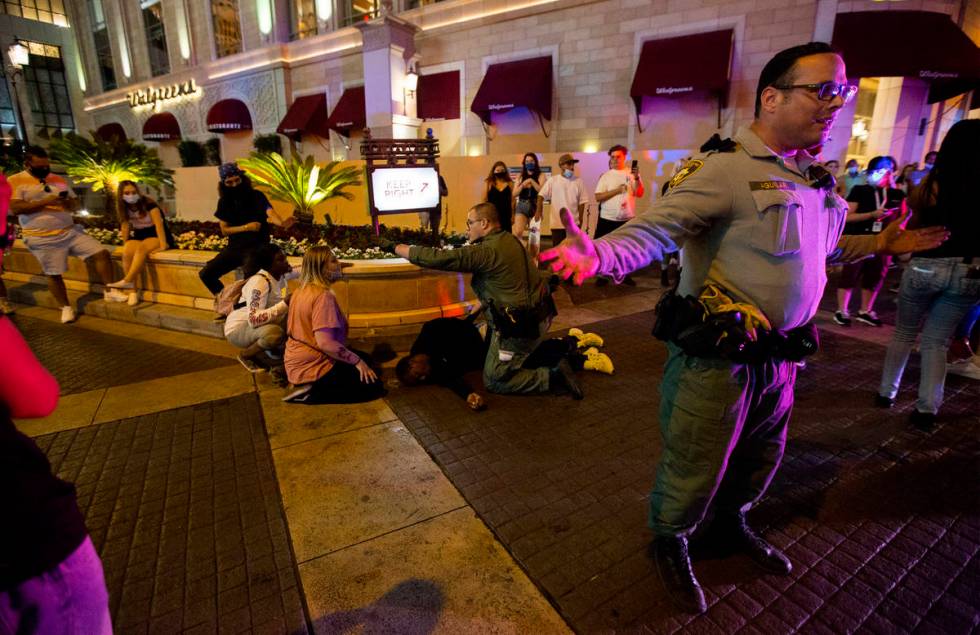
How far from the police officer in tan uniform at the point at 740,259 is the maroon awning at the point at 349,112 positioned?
17312 millimetres

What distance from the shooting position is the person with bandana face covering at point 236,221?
5.72 m

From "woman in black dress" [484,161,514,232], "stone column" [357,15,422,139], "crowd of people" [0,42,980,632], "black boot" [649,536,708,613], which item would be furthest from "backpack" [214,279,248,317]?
"stone column" [357,15,422,139]

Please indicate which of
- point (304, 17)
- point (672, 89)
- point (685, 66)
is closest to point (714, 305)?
point (672, 89)

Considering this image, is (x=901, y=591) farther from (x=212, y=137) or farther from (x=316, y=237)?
(x=212, y=137)

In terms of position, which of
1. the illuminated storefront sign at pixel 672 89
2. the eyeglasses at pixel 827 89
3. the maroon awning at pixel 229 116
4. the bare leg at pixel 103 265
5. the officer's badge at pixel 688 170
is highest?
the maroon awning at pixel 229 116

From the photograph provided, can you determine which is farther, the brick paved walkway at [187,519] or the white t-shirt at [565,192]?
the white t-shirt at [565,192]

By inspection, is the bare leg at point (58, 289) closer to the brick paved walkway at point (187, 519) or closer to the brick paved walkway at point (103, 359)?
the brick paved walkway at point (103, 359)

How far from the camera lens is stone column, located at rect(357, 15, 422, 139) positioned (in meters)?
13.9

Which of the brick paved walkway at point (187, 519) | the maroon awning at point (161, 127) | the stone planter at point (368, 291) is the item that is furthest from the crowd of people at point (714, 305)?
the maroon awning at point (161, 127)

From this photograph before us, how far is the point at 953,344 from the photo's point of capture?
13.3 feet

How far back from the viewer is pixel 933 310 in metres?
3.57

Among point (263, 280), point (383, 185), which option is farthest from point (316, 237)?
point (263, 280)

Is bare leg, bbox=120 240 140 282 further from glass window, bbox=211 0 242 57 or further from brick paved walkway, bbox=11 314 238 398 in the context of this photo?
glass window, bbox=211 0 242 57

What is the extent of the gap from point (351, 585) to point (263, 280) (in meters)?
3.15
